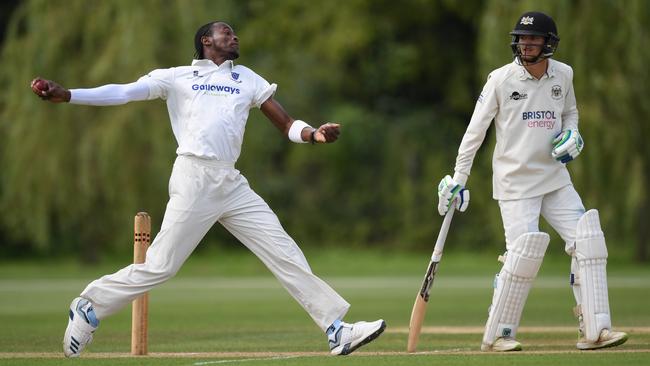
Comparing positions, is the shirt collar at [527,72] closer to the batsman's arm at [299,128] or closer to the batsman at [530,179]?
the batsman at [530,179]

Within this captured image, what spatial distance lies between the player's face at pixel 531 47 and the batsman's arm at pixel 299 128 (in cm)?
136

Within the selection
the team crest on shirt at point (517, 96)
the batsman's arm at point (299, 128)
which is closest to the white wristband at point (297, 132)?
the batsman's arm at point (299, 128)

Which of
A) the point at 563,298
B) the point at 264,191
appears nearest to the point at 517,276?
the point at 563,298

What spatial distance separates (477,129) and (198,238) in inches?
77.2

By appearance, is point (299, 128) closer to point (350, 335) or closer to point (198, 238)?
point (198, 238)

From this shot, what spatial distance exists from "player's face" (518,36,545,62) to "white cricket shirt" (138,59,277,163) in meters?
1.70

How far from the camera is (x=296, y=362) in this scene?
7.94 m

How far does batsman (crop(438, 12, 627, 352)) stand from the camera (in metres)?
8.62

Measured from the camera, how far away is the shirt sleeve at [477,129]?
28.8 ft

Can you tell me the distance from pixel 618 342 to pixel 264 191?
2382 centimetres

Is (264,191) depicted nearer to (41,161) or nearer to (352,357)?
(41,161)

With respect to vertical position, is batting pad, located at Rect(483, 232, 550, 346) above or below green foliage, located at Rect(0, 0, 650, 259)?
below

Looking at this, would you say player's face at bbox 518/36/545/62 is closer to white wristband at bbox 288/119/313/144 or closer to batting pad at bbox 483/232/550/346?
batting pad at bbox 483/232/550/346

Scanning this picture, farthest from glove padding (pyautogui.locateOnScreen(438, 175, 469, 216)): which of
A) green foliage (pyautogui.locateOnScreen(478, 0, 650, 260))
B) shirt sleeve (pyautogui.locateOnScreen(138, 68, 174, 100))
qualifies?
green foliage (pyautogui.locateOnScreen(478, 0, 650, 260))
